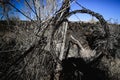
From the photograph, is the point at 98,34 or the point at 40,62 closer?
the point at 40,62

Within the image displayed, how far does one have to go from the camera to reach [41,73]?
4.95m

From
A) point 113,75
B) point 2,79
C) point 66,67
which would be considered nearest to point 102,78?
point 113,75

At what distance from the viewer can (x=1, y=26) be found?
11664 mm

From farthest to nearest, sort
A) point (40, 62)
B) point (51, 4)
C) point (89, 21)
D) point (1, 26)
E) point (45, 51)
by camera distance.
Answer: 1. point (89, 21)
2. point (1, 26)
3. point (40, 62)
4. point (45, 51)
5. point (51, 4)

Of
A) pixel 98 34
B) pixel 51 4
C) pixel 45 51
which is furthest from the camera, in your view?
pixel 98 34

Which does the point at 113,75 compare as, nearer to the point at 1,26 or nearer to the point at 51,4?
the point at 51,4

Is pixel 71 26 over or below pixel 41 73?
over

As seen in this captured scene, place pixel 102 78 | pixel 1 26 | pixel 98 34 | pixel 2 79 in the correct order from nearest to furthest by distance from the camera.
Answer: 1. pixel 2 79
2. pixel 102 78
3. pixel 1 26
4. pixel 98 34

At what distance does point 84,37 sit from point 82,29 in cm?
59

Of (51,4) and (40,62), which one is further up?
(51,4)

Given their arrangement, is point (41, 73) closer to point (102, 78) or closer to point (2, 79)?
point (2, 79)

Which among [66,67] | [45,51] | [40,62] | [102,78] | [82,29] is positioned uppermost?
[82,29]

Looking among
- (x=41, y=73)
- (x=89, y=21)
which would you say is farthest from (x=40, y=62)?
(x=89, y=21)

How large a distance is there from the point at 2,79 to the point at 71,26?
32.0ft
